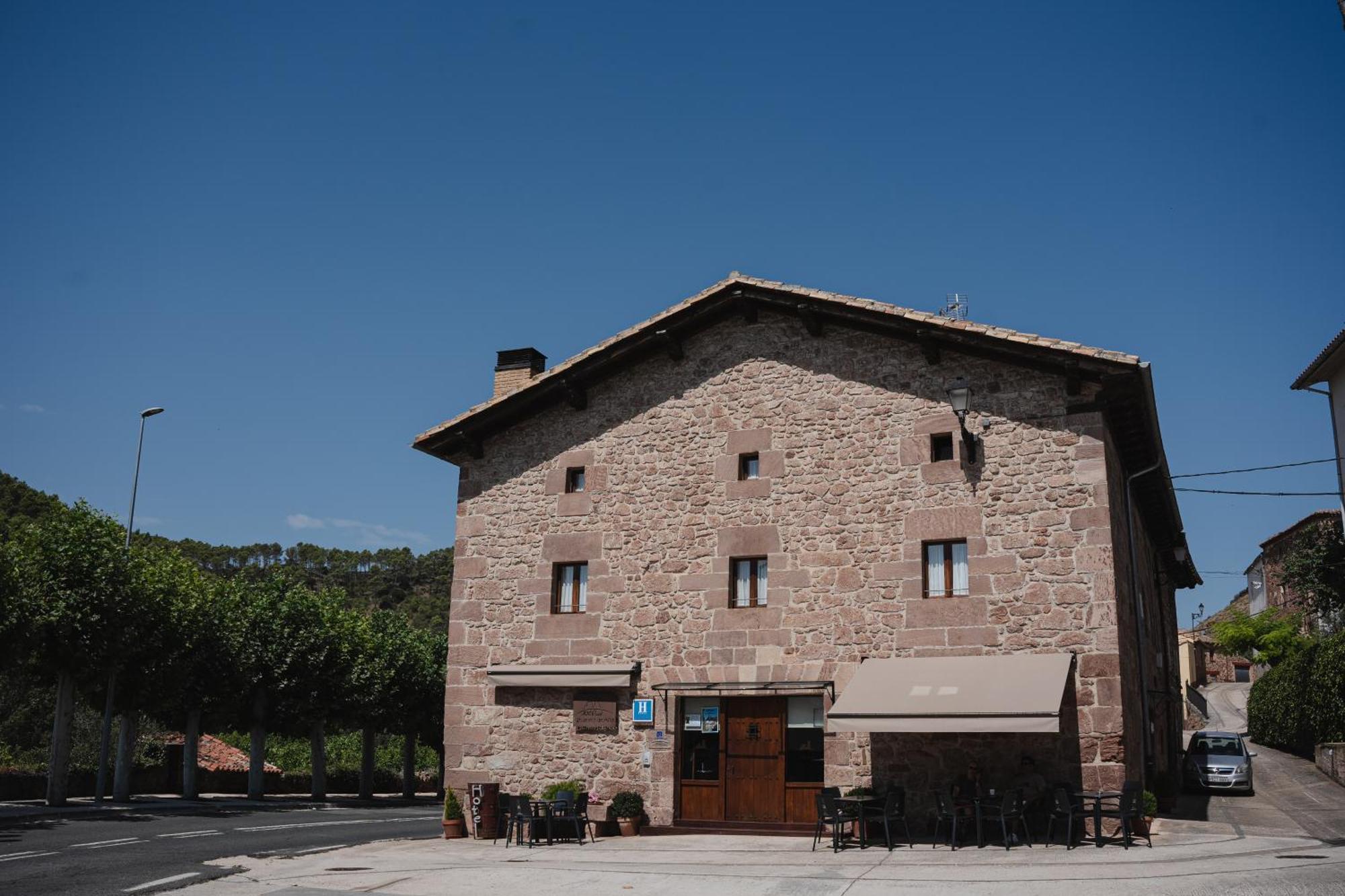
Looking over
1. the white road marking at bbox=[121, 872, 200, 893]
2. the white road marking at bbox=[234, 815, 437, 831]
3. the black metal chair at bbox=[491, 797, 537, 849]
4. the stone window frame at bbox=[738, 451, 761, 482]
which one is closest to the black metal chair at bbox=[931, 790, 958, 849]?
the stone window frame at bbox=[738, 451, 761, 482]

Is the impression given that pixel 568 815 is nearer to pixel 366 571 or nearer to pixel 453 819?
pixel 453 819

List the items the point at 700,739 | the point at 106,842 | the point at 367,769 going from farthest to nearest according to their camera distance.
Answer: the point at 367,769 → the point at 700,739 → the point at 106,842

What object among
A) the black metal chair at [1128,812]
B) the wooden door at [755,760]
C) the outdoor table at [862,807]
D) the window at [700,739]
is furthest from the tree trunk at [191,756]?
the black metal chair at [1128,812]

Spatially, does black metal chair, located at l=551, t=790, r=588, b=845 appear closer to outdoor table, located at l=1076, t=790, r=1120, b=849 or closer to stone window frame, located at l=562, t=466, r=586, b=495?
stone window frame, located at l=562, t=466, r=586, b=495

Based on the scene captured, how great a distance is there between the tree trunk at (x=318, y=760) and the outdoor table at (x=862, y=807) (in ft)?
80.8

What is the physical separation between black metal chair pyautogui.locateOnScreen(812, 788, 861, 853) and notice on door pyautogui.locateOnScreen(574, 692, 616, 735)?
4476 mm

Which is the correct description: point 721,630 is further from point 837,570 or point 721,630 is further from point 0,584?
point 0,584

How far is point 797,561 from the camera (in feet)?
59.5

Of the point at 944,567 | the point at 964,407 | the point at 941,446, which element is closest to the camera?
the point at 964,407

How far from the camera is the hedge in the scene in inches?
1049

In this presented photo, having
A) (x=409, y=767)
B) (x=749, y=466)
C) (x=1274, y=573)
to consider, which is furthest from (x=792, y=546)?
(x=1274, y=573)

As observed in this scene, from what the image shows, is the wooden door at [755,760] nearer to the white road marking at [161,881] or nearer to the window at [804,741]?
the window at [804,741]

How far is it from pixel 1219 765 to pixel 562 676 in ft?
47.3

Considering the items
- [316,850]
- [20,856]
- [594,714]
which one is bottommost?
[316,850]
